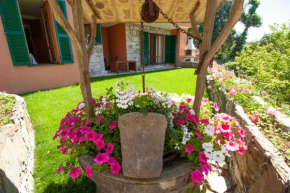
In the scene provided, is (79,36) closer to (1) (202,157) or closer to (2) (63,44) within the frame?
(1) (202,157)

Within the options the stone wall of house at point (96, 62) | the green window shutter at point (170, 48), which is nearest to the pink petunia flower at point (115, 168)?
the stone wall of house at point (96, 62)

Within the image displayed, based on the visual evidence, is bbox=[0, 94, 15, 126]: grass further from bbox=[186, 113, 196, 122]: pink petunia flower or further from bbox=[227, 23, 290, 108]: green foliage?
bbox=[227, 23, 290, 108]: green foliage

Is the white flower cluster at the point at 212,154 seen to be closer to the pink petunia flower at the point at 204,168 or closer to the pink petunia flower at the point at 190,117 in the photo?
the pink petunia flower at the point at 204,168

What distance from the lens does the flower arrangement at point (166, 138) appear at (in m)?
1.10

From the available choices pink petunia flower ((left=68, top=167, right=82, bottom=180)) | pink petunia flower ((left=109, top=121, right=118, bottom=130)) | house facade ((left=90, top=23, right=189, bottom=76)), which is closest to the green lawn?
pink petunia flower ((left=68, top=167, right=82, bottom=180))

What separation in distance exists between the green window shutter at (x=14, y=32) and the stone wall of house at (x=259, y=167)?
18.0 ft

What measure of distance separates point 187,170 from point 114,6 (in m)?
1.94

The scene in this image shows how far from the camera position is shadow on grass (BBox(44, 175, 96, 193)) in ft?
5.32

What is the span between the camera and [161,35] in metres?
10.8

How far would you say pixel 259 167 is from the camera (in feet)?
4.09

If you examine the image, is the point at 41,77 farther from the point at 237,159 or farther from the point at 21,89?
the point at 237,159

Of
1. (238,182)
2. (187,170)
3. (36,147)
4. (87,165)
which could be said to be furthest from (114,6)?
(238,182)

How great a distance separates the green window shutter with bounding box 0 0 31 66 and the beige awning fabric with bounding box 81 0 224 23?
10.6 feet

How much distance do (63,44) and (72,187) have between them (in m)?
4.64
